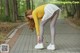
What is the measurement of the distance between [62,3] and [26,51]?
3025cm

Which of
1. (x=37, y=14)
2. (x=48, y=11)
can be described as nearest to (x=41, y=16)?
(x=37, y=14)

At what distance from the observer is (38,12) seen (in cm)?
988

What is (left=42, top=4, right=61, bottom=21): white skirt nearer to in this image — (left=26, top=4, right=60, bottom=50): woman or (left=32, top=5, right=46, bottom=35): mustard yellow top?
(left=26, top=4, right=60, bottom=50): woman

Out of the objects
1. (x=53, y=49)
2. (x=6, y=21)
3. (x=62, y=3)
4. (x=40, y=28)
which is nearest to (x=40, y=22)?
(x=40, y=28)

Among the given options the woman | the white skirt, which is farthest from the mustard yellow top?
the white skirt

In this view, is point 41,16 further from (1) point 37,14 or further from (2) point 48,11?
(2) point 48,11

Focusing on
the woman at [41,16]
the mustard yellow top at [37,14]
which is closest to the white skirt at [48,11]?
the woman at [41,16]

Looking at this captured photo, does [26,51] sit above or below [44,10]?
below

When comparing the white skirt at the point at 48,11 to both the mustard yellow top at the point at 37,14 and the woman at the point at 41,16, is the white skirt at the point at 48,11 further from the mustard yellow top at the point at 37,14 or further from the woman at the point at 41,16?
the mustard yellow top at the point at 37,14

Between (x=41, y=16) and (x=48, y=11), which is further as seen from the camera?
(x=41, y=16)

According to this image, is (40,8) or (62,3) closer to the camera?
(40,8)

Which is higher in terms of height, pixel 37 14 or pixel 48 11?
pixel 48 11

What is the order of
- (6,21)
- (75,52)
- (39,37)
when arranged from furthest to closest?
1. (6,21)
2. (39,37)
3. (75,52)

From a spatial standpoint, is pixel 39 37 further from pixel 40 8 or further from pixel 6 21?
pixel 6 21
